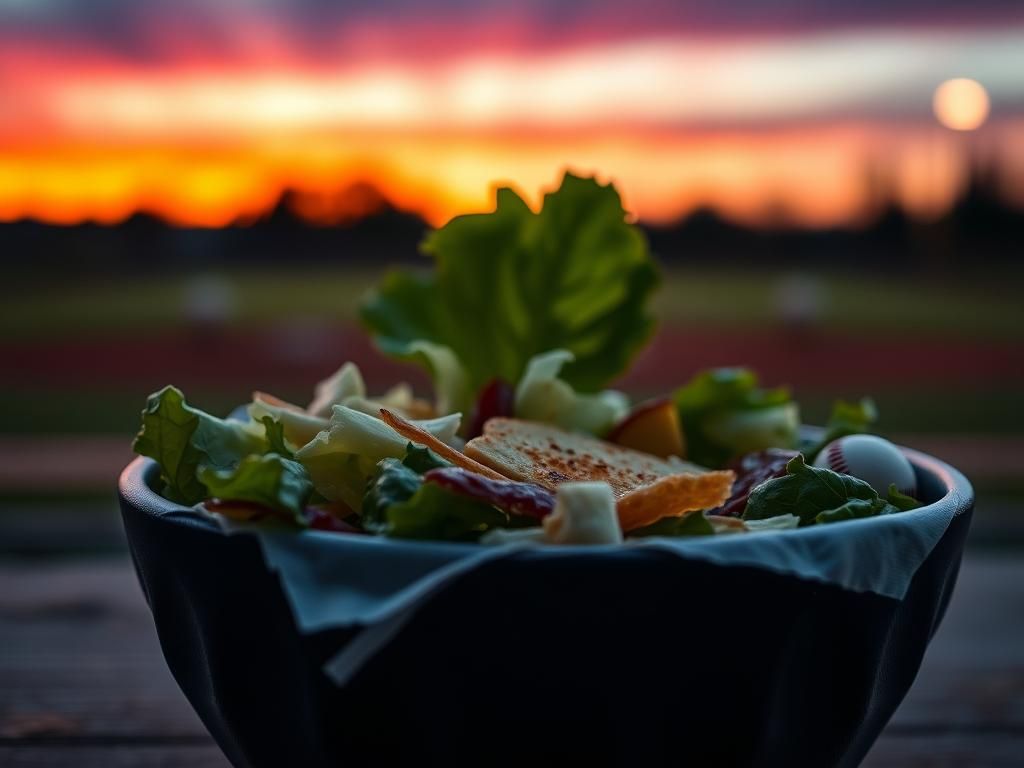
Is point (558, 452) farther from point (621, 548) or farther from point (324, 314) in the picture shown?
point (324, 314)

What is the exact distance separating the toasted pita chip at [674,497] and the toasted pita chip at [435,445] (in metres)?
0.06

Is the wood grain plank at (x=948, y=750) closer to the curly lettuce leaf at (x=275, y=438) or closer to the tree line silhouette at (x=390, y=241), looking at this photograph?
the curly lettuce leaf at (x=275, y=438)

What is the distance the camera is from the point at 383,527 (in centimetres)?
40

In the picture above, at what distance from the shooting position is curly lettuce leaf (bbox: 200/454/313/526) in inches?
15.3

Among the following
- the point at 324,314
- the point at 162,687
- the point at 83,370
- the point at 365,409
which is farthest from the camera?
the point at 324,314

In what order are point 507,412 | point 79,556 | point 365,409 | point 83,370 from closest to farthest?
point 365,409 < point 507,412 < point 79,556 < point 83,370

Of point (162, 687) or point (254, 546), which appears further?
point (162, 687)

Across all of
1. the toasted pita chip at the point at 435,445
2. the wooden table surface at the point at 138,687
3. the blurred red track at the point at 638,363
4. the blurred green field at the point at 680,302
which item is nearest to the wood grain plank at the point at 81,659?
the wooden table surface at the point at 138,687

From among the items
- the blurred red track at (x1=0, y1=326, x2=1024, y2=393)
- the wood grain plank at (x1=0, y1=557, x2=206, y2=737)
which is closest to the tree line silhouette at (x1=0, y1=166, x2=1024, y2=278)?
the blurred red track at (x1=0, y1=326, x2=1024, y2=393)

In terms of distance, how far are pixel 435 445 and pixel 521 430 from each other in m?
0.10

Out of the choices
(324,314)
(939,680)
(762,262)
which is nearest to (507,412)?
(939,680)

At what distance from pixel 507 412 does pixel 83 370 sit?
407 inches

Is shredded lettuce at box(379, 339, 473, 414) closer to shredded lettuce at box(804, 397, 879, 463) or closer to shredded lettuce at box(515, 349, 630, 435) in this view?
shredded lettuce at box(515, 349, 630, 435)

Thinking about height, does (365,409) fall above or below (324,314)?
above
